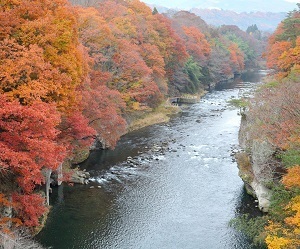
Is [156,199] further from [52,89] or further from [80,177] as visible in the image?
[52,89]

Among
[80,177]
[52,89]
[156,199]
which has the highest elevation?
[52,89]

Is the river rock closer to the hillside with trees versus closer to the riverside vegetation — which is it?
the hillside with trees

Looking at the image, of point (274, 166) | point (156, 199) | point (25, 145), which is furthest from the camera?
point (156, 199)

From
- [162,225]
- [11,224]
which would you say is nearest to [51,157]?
[11,224]

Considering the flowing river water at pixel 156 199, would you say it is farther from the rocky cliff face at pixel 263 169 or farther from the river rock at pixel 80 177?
the rocky cliff face at pixel 263 169

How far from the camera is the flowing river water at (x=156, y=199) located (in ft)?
64.3

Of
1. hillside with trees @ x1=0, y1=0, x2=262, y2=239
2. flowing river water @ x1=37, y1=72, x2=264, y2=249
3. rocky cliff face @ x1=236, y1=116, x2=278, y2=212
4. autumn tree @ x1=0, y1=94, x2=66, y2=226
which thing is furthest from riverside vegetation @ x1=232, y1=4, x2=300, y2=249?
hillside with trees @ x1=0, y1=0, x2=262, y2=239

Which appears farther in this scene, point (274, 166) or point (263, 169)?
point (263, 169)

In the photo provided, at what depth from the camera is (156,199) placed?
24.2 m

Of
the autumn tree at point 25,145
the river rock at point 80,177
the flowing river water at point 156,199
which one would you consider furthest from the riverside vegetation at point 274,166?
the river rock at point 80,177

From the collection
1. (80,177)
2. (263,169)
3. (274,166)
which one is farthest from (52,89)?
(274,166)

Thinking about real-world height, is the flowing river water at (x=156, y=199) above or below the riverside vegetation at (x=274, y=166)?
below

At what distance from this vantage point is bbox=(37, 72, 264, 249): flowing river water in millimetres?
19609

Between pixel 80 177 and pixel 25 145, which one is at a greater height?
pixel 25 145
